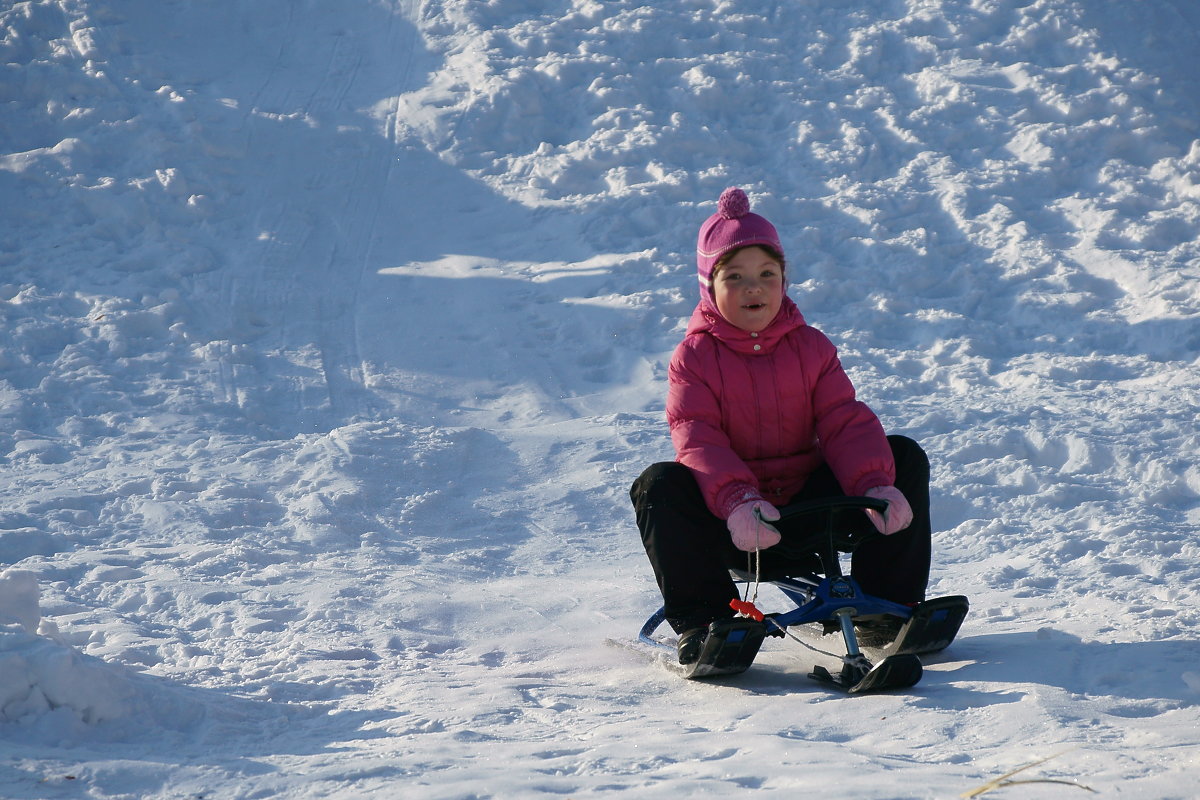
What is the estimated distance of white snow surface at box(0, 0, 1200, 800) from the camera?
260cm

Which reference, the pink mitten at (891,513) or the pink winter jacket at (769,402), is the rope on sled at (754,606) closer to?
the pink winter jacket at (769,402)

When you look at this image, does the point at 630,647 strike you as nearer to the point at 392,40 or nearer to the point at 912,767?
the point at 912,767

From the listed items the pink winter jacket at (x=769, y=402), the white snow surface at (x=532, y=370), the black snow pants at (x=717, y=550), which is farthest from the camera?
the pink winter jacket at (x=769, y=402)

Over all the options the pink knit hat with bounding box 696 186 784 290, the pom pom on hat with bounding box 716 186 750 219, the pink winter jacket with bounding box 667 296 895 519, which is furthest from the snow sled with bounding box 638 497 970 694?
the pom pom on hat with bounding box 716 186 750 219

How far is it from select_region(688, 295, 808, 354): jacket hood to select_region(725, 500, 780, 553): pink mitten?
565mm

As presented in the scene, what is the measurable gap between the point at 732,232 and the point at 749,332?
289mm

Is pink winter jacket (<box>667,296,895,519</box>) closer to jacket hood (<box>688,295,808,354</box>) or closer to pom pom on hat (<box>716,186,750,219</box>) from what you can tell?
jacket hood (<box>688,295,808,354</box>)

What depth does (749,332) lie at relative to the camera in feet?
11.0

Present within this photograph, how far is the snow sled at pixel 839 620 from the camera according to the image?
9.62ft

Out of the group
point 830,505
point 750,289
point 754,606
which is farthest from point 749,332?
point 754,606

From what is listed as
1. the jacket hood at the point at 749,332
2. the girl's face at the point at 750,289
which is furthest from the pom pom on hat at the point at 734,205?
the jacket hood at the point at 749,332

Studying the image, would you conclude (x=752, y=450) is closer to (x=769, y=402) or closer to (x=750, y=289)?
(x=769, y=402)

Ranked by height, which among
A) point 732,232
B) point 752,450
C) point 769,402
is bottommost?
point 752,450

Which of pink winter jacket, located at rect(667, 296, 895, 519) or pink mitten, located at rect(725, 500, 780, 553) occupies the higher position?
pink winter jacket, located at rect(667, 296, 895, 519)
